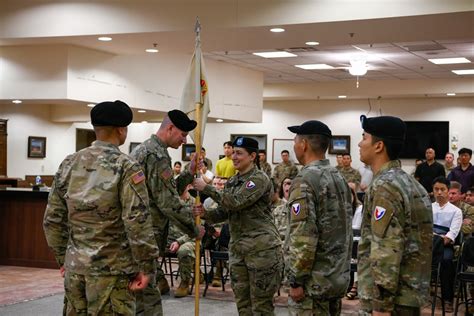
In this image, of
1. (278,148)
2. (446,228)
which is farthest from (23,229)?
(278,148)

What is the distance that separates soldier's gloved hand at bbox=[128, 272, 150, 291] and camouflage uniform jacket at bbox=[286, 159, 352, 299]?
867 millimetres

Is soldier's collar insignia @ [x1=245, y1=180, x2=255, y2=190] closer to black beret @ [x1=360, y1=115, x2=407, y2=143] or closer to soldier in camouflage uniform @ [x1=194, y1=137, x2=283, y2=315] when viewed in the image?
soldier in camouflage uniform @ [x1=194, y1=137, x2=283, y2=315]

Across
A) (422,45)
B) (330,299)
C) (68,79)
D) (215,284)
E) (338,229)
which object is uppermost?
(422,45)

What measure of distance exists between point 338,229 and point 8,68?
8130mm

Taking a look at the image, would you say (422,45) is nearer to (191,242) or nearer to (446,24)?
(446,24)

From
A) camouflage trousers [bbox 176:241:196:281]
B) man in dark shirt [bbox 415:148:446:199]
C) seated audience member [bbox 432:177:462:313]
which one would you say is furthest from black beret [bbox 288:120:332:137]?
man in dark shirt [bbox 415:148:446:199]

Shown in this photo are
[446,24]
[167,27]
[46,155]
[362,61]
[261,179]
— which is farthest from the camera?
[46,155]

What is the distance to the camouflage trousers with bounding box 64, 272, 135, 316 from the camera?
149 inches

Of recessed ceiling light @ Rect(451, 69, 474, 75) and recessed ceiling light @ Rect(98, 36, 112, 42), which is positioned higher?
recessed ceiling light @ Rect(451, 69, 474, 75)

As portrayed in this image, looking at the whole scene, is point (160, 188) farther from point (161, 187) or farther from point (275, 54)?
point (275, 54)

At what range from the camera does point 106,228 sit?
3.83m

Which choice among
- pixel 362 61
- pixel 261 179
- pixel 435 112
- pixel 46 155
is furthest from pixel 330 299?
pixel 435 112

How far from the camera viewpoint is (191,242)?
8.88 meters

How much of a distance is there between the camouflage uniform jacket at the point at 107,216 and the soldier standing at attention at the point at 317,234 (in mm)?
846
